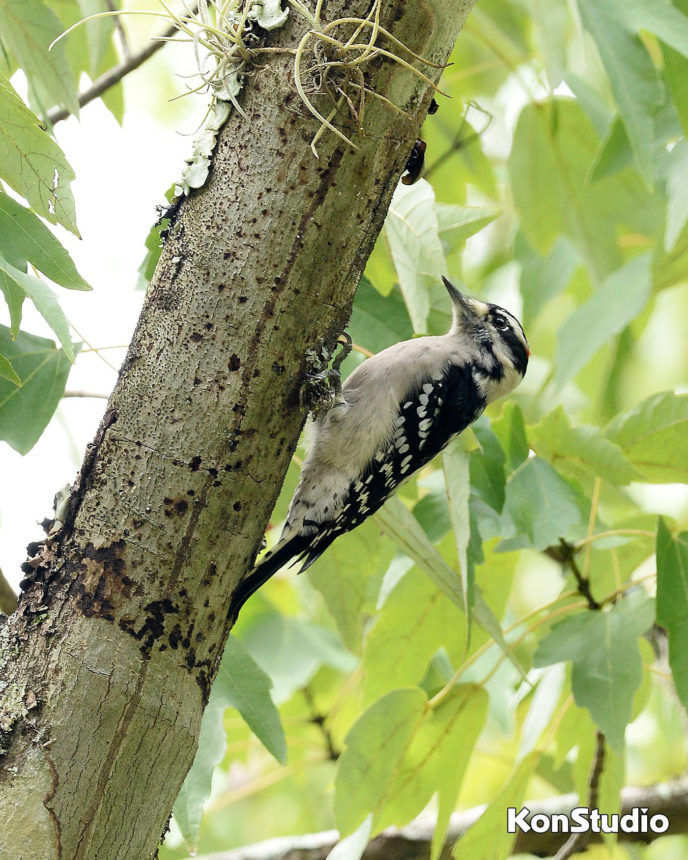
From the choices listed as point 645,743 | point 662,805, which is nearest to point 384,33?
point 662,805

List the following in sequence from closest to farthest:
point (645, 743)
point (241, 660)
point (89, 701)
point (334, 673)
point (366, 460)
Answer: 1. point (89, 701)
2. point (241, 660)
3. point (366, 460)
4. point (334, 673)
5. point (645, 743)

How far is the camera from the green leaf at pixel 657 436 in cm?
245

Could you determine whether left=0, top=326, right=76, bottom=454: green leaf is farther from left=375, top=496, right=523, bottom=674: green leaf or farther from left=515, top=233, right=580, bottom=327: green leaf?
left=515, top=233, right=580, bottom=327: green leaf

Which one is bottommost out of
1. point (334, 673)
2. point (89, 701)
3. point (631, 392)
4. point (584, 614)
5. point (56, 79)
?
point (89, 701)

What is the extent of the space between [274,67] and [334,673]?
3026mm

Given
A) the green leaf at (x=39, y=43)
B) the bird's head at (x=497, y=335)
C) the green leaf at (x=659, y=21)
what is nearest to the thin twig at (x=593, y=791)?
the bird's head at (x=497, y=335)

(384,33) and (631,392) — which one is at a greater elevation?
(631,392)

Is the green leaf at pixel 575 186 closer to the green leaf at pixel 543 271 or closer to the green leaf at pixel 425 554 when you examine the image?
the green leaf at pixel 543 271

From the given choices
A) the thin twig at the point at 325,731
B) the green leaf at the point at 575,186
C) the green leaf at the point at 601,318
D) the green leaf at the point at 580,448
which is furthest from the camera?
the thin twig at the point at 325,731

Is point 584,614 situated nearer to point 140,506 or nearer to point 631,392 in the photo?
point 140,506

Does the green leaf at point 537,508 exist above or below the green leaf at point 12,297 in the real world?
above

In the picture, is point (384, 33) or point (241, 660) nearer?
point (384, 33)

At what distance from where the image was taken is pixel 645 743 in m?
4.71

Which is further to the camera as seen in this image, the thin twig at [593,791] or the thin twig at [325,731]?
the thin twig at [325,731]
